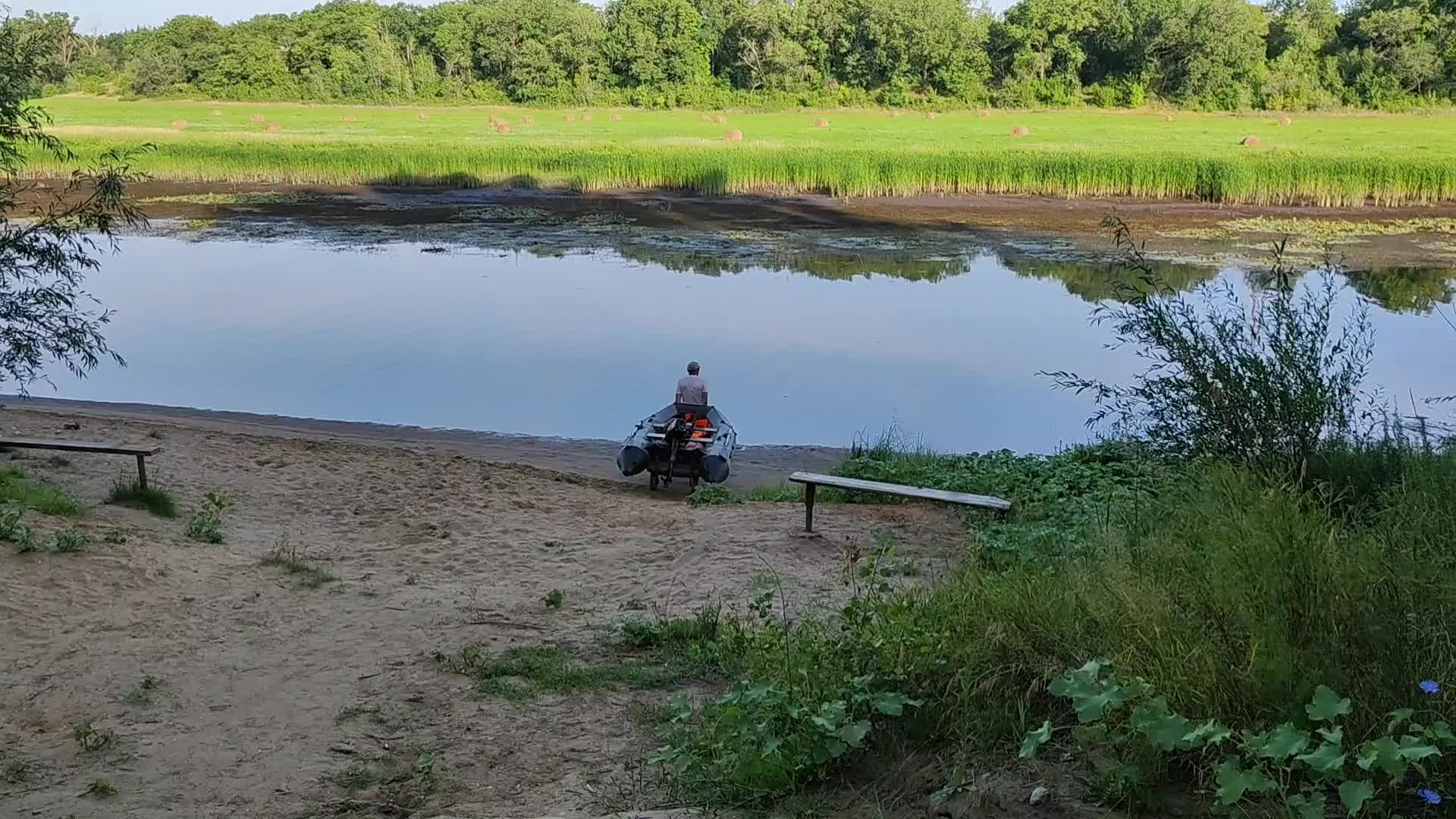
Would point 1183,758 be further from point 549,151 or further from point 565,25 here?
point 565,25

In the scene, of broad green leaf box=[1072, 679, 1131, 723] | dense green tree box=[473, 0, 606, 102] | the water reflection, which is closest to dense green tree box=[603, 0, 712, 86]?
dense green tree box=[473, 0, 606, 102]

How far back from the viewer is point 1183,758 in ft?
10.8

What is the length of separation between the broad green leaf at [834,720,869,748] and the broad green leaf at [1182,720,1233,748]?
930mm

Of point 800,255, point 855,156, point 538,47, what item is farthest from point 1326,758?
point 538,47

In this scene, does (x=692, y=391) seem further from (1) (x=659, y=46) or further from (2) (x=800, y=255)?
(1) (x=659, y=46)

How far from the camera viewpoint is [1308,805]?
279cm

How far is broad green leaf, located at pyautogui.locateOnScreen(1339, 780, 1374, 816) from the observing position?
104 inches

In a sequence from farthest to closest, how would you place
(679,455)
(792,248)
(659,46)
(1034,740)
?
1. (659,46)
2. (792,248)
3. (679,455)
4. (1034,740)

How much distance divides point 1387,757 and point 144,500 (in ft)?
28.3

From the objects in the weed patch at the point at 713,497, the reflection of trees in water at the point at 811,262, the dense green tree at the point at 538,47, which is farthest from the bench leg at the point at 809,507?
the dense green tree at the point at 538,47

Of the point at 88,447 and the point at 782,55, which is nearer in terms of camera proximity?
the point at 88,447

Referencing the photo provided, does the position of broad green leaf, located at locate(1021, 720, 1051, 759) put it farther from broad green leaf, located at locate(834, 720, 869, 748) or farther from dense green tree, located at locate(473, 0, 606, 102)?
dense green tree, located at locate(473, 0, 606, 102)

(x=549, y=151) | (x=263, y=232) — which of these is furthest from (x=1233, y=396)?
(x=549, y=151)

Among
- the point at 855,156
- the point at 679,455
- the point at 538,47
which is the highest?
the point at 538,47
